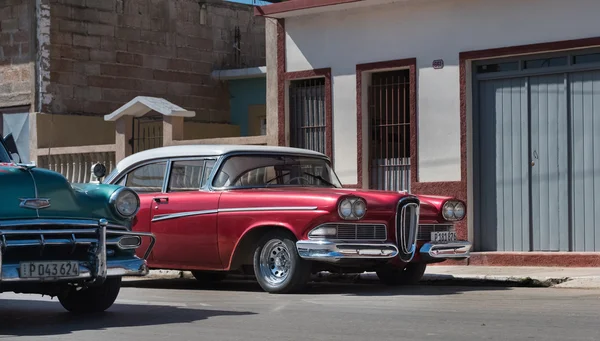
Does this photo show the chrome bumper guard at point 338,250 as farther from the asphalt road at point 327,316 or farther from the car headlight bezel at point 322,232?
the asphalt road at point 327,316

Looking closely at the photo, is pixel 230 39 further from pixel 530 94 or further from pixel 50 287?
pixel 50 287

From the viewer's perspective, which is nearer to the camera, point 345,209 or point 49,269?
point 49,269

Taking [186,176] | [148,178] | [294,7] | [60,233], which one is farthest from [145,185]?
[294,7]

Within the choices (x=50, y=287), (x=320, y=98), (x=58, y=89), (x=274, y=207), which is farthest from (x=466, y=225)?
(x=58, y=89)

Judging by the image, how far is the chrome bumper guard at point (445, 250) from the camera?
11.6m

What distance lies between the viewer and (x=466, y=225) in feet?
51.4

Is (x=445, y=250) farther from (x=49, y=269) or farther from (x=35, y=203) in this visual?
(x=35, y=203)

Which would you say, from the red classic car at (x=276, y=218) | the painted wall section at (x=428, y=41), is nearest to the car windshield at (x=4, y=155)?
the red classic car at (x=276, y=218)

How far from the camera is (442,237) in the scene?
1189cm

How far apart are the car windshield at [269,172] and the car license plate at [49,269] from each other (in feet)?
11.5

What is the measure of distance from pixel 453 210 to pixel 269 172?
2.01m

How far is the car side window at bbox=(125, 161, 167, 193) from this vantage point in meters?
12.5

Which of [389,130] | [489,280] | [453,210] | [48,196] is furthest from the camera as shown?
[389,130]

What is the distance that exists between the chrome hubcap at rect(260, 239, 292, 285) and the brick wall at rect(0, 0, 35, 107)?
11593 mm
